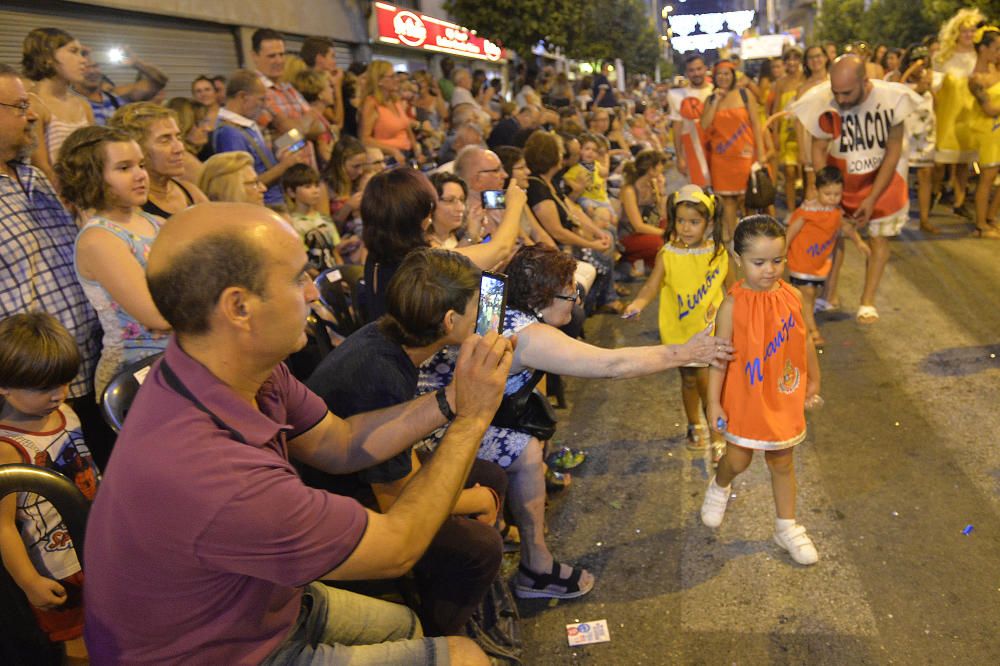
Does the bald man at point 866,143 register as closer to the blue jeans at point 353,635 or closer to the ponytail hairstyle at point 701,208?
the ponytail hairstyle at point 701,208

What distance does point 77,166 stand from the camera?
3.15 m

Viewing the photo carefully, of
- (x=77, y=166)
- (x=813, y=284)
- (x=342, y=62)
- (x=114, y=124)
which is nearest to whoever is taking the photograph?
(x=77, y=166)

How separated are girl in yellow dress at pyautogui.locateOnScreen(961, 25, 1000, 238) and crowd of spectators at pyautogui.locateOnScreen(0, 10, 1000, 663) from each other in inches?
112

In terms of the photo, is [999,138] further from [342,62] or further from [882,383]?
[342,62]

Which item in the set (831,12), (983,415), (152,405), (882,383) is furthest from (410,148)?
(831,12)

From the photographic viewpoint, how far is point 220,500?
1544mm

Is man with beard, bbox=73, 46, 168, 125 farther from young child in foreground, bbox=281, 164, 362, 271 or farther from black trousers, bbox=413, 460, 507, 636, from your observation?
black trousers, bbox=413, 460, 507, 636

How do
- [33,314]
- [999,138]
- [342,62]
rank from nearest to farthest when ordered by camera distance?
1. [33,314]
2. [999,138]
3. [342,62]

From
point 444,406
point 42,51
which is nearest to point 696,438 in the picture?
point 444,406

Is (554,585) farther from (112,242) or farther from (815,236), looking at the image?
(815,236)

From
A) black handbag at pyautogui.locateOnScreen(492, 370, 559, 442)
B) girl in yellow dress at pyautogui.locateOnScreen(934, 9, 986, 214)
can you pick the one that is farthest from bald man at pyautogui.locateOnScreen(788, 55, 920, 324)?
black handbag at pyautogui.locateOnScreen(492, 370, 559, 442)

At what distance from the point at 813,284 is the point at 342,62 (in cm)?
1113

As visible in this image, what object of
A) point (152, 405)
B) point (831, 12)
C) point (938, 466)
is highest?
point (831, 12)

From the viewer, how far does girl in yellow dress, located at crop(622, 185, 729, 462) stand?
427 centimetres
